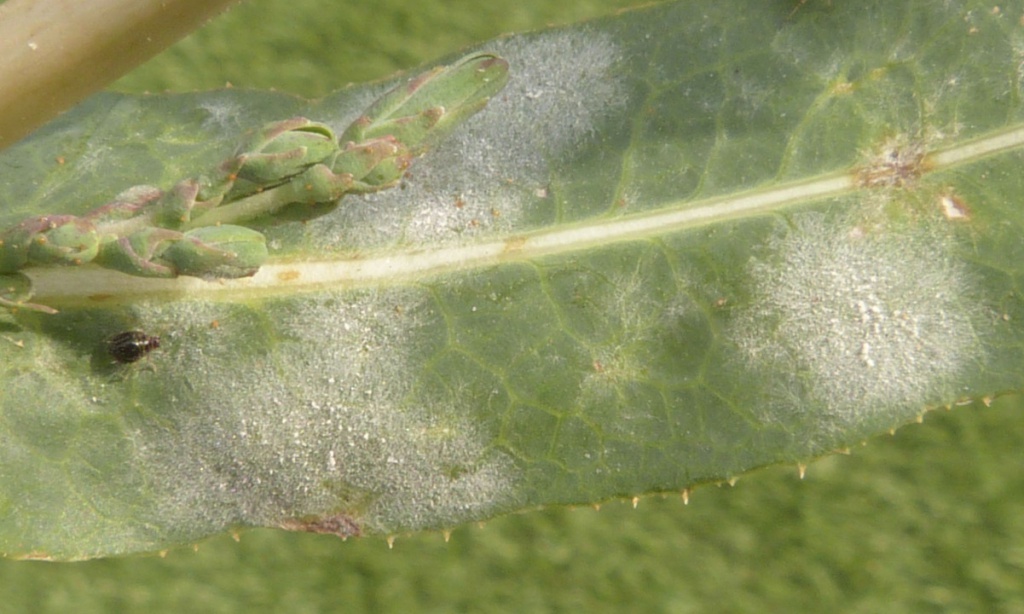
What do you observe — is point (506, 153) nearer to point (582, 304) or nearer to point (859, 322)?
point (582, 304)

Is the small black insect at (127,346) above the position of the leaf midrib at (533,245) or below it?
below

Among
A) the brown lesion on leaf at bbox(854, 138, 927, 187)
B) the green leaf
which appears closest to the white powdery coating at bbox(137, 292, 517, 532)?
the green leaf

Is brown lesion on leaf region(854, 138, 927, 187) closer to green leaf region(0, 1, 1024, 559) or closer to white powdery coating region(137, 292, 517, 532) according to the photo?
green leaf region(0, 1, 1024, 559)

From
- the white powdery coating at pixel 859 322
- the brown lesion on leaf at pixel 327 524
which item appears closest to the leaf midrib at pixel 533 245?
the white powdery coating at pixel 859 322

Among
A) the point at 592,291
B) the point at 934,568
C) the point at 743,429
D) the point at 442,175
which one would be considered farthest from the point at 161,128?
the point at 934,568

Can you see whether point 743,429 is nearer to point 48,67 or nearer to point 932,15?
point 932,15

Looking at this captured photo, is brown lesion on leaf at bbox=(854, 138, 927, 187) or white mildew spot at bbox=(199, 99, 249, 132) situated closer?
brown lesion on leaf at bbox=(854, 138, 927, 187)

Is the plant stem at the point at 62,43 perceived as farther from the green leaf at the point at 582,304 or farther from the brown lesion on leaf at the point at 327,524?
the brown lesion on leaf at the point at 327,524
